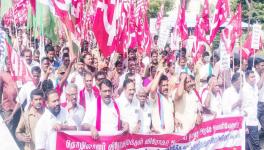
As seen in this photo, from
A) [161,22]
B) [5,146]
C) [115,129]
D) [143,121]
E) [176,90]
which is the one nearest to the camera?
[5,146]

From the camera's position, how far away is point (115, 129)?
8.23 metres

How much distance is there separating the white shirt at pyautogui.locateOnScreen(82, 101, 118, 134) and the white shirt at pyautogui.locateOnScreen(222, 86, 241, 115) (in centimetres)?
231

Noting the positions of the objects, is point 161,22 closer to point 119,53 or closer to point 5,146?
point 119,53

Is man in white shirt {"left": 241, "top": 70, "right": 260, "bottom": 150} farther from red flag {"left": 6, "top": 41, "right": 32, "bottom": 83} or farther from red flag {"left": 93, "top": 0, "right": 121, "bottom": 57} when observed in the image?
red flag {"left": 6, "top": 41, "right": 32, "bottom": 83}

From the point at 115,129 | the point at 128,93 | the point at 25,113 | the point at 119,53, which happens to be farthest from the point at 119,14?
the point at 25,113

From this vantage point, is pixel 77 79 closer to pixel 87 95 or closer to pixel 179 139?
pixel 87 95

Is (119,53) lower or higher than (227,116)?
higher

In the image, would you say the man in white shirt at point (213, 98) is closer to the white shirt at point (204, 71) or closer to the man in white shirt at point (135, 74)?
the white shirt at point (204, 71)

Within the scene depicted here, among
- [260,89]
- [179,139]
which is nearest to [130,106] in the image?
[179,139]

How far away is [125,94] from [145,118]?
0.48 meters

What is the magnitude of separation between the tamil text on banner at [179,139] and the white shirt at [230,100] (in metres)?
0.14

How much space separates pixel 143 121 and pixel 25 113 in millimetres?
2084

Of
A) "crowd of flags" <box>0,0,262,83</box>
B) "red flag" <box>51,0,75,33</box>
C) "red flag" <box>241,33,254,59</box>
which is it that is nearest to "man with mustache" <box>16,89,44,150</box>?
"red flag" <box>51,0,75,33</box>

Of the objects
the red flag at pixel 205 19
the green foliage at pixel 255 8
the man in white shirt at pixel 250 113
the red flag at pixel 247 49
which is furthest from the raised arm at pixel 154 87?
the green foliage at pixel 255 8
